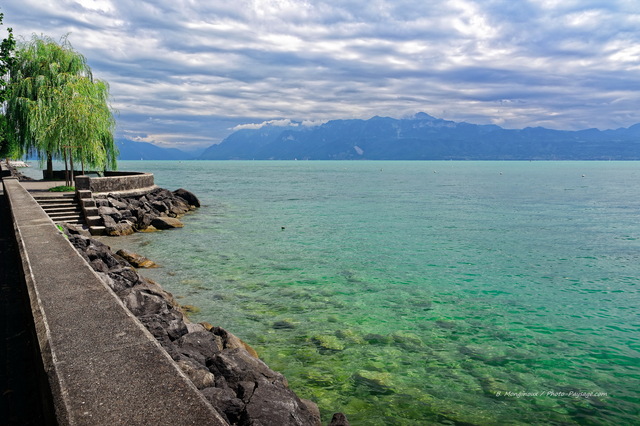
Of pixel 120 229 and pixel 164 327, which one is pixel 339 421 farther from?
pixel 120 229

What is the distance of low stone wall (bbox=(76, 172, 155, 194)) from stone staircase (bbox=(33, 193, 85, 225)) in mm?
1076

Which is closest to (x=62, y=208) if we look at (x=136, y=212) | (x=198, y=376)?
(x=136, y=212)

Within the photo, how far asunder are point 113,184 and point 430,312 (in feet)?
82.1

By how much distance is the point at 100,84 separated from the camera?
3750 cm

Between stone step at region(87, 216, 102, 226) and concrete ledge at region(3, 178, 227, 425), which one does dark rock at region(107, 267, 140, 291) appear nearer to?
concrete ledge at region(3, 178, 227, 425)

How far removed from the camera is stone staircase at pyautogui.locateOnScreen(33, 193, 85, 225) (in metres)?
25.0

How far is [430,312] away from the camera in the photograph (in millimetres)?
14188

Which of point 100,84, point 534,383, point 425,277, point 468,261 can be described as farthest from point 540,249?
point 100,84

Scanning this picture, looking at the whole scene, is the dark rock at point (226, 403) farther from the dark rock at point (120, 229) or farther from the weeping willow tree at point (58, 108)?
the weeping willow tree at point (58, 108)

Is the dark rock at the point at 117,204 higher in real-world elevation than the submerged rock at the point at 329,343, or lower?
higher

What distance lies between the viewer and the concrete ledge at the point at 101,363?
4426 mm

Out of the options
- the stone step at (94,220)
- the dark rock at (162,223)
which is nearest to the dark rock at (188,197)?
the dark rock at (162,223)

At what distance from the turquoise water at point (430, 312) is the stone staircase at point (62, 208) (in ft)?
9.84

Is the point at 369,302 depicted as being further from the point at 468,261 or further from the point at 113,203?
the point at 113,203
